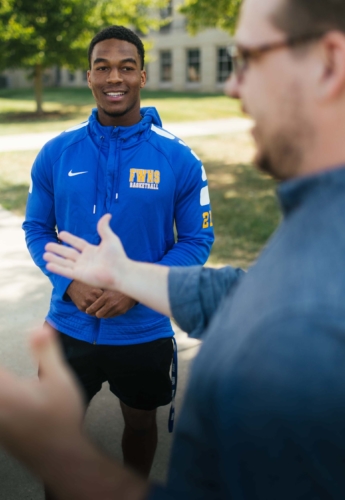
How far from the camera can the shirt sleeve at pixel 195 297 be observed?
5.10ft

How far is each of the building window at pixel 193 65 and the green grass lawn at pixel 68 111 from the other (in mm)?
9541

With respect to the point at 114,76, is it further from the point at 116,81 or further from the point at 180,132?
the point at 180,132

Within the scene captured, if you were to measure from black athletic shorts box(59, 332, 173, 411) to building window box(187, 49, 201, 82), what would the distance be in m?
37.8

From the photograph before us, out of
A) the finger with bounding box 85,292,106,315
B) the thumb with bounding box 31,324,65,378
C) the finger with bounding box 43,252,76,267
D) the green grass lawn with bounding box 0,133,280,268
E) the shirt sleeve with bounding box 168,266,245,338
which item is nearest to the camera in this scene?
the thumb with bounding box 31,324,65,378

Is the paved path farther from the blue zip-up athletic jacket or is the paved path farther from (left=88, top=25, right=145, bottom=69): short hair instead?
the blue zip-up athletic jacket

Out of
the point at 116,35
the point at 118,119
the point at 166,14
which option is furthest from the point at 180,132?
the point at 166,14

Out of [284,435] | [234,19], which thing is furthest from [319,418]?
[234,19]

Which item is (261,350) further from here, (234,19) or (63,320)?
(234,19)

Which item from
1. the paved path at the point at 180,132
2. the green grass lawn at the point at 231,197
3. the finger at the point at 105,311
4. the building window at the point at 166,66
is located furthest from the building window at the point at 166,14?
the finger at the point at 105,311

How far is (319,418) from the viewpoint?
0.87m

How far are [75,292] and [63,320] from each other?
199 millimetres

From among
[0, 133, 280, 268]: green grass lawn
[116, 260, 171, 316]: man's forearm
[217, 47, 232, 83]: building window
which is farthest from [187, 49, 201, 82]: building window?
[116, 260, 171, 316]: man's forearm

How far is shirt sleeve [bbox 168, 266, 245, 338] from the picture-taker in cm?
155

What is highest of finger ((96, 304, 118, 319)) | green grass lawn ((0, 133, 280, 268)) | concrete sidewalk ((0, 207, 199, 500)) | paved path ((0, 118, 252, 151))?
finger ((96, 304, 118, 319))
